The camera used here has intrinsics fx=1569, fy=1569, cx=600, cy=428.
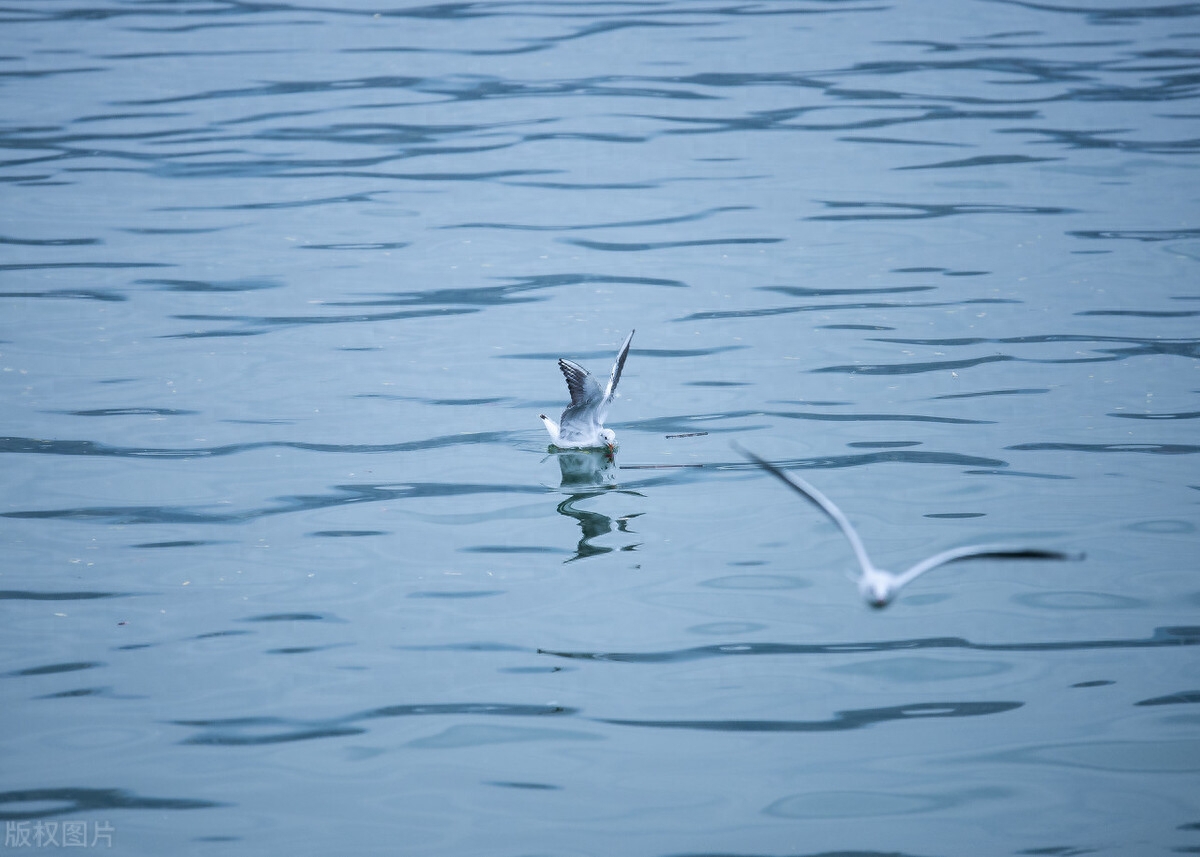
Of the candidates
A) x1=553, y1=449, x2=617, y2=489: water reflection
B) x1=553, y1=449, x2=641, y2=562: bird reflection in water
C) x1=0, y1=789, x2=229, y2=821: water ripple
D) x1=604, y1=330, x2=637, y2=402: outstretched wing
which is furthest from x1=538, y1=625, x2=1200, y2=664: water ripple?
x1=604, y1=330, x2=637, y2=402: outstretched wing

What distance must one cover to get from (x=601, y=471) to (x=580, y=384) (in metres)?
0.76

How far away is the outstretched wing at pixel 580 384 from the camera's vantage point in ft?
40.4

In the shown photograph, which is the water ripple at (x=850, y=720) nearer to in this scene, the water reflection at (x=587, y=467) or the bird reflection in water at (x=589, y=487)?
the bird reflection in water at (x=589, y=487)

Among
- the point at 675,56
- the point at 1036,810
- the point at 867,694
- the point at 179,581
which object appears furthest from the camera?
the point at 675,56

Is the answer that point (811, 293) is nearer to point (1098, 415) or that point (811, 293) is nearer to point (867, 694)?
point (1098, 415)

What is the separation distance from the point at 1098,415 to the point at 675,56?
1536 centimetres

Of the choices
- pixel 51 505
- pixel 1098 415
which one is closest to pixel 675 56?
pixel 1098 415

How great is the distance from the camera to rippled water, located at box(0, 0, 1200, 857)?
27.9 feet

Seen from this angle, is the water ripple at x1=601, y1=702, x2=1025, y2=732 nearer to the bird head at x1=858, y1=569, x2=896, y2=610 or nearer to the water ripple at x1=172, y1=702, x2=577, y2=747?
the water ripple at x1=172, y1=702, x2=577, y2=747

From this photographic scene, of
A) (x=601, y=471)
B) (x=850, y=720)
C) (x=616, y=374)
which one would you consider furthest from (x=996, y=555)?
(x=601, y=471)

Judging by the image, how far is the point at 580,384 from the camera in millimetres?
12398

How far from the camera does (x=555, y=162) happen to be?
72.5ft

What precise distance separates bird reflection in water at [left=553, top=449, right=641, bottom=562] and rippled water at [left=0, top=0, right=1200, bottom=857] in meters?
0.05

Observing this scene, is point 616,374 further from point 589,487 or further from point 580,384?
point 589,487
